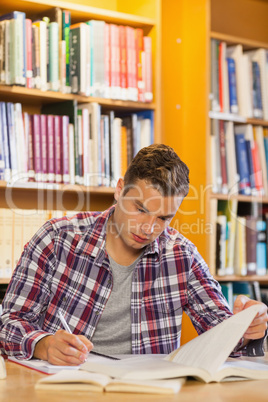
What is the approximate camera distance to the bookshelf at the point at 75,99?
255 centimetres

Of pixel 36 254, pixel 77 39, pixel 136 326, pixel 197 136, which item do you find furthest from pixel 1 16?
pixel 136 326

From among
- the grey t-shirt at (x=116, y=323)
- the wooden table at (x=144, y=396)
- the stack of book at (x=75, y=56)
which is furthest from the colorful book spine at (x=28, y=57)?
the wooden table at (x=144, y=396)

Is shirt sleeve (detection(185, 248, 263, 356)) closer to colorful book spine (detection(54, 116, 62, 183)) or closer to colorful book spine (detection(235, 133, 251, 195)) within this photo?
colorful book spine (detection(54, 116, 62, 183))

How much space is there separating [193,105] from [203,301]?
1.36 metres

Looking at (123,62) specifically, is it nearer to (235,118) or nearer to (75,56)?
(75,56)

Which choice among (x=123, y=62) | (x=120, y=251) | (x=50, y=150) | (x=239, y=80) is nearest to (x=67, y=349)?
(x=120, y=251)

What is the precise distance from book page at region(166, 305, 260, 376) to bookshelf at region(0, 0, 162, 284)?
1226 millimetres

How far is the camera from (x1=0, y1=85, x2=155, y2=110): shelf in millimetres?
Answer: 2486

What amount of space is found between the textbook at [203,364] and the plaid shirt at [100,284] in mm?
339

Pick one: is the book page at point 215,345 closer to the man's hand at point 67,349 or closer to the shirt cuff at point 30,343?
the man's hand at point 67,349

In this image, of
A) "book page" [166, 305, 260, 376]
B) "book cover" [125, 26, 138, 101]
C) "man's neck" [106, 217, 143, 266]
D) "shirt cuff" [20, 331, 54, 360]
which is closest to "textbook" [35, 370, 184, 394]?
"book page" [166, 305, 260, 376]

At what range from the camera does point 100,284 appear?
6.01 feet

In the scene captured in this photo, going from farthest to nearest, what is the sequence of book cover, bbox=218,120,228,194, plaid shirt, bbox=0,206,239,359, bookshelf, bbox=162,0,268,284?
1. book cover, bbox=218,120,228,194
2. bookshelf, bbox=162,0,268,284
3. plaid shirt, bbox=0,206,239,359

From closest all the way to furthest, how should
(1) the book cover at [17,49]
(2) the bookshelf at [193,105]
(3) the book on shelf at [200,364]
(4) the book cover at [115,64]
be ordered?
1. (3) the book on shelf at [200,364]
2. (1) the book cover at [17,49]
3. (4) the book cover at [115,64]
4. (2) the bookshelf at [193,105]
